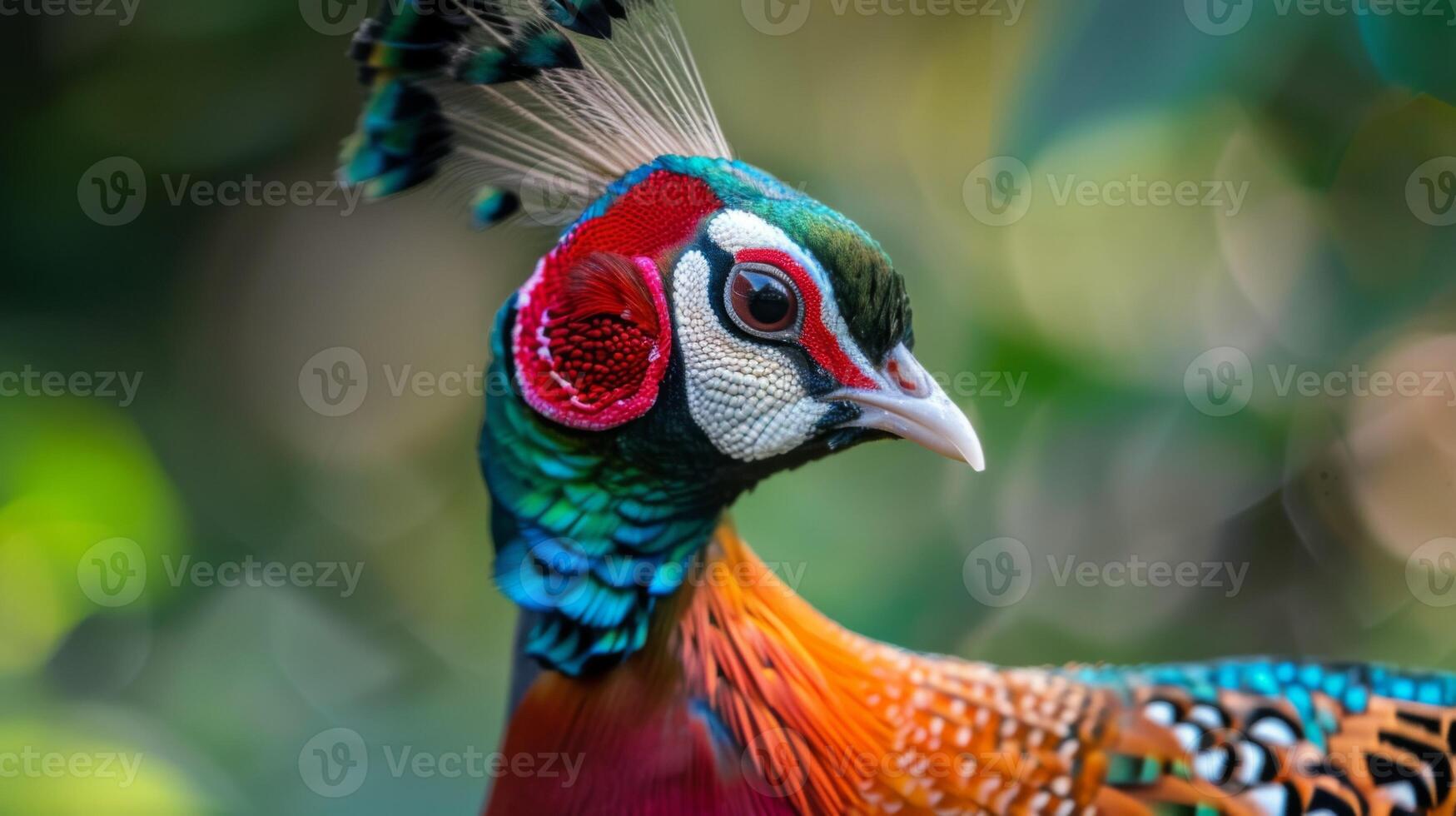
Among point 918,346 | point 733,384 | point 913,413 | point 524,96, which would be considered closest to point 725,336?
point 733,384

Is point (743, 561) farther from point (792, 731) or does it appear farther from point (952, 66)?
point (952, 66)

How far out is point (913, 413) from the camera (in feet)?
3.08

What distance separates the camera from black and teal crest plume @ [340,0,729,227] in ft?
3.26

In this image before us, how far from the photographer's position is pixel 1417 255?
200 cm

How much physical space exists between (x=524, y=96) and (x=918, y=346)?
3.90 feet

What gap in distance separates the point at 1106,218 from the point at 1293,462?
1.91 ft

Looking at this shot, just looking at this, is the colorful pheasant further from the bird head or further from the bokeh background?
the bokeh background

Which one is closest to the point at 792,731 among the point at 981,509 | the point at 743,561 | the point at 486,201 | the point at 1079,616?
the point at 743,561

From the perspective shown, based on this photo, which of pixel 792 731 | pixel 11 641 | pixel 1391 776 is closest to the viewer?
pixel 792 731

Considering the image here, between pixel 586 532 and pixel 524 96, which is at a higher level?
pixel 524 96

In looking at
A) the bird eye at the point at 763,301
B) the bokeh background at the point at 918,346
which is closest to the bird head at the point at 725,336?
the bird eye at the point at 763,301

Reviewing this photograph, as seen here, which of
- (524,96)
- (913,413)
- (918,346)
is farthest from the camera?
(918,346)

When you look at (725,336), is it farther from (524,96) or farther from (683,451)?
(524,96)

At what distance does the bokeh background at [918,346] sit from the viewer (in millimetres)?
1998
